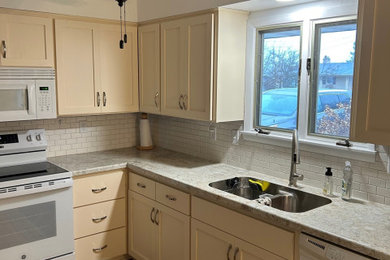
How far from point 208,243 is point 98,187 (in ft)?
3.52

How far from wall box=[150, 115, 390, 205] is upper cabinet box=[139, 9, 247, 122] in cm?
30

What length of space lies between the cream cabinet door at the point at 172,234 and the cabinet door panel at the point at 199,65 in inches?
29.0

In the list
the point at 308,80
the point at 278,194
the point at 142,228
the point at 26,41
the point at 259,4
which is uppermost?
the point at 259,4

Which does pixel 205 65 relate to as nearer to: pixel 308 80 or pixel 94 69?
pixel 308 80

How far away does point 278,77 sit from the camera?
2.78 m

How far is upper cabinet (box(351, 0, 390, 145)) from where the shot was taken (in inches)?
67.7

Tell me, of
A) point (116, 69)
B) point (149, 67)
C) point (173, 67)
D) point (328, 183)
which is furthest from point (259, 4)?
point (116, 69)

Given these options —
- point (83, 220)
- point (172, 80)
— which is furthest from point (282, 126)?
point (83, 220)

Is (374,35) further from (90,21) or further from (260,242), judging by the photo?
(90,21)

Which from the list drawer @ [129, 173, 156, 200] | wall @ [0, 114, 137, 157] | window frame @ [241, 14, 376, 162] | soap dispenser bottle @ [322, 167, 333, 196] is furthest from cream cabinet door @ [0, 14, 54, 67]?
soap dispenser bottle @ [322, 167, 333, 196]

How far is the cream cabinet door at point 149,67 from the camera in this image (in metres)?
3.25

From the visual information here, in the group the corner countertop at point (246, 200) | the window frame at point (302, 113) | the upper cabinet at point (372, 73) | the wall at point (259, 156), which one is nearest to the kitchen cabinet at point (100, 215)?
the corner countertop at point (246, 200)

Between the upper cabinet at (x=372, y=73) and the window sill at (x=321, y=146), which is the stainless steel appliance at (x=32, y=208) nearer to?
the window sill at (x=321, y=146)

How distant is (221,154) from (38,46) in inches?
65.4
